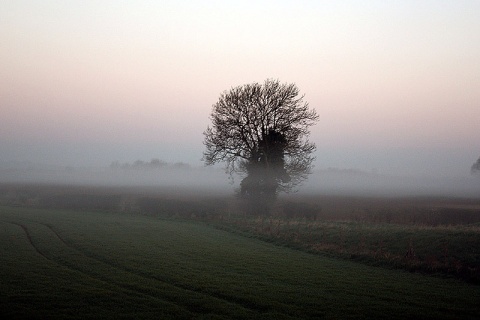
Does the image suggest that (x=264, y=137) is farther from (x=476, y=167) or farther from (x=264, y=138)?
(x=476, y=167)

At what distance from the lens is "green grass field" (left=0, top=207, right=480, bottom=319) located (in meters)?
10.5

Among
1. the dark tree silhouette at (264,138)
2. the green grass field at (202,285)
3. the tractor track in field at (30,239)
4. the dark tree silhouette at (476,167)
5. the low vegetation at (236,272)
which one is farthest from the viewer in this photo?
the dark tree silhouette at (476,167)

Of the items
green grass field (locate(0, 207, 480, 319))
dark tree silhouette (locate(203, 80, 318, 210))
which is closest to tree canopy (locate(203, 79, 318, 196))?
dark tree silhouette (locate(203, 80, 318, 210))

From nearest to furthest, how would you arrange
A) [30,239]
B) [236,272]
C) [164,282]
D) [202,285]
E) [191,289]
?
1. [191,289]
2. [202,285]
3. [164,282]
4. [236,272]
5. [30,239]

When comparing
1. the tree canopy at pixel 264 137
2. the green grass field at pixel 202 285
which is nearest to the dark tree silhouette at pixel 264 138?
the tree canopy at pixel 264 137

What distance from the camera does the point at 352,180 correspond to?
585 ft

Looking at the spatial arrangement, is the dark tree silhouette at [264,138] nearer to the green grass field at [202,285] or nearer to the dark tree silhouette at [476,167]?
the green grass field at [202,285]

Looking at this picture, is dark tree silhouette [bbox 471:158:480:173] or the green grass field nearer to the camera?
the green grass field

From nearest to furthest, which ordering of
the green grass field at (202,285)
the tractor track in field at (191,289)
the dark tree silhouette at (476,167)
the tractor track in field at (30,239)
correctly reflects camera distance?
the green grass field at (202,285) < the tractor track in field at (191,289) < the tractor track in field at (30,239) < the dark tree silhouette at (476,167)

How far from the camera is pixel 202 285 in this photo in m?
13.1

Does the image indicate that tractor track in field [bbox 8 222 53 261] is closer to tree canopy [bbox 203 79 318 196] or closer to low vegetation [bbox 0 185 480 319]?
low vegetation [bbox 0 185 480 319]

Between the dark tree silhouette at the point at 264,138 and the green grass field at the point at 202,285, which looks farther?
the dark tree silhouette at the point at 264,138

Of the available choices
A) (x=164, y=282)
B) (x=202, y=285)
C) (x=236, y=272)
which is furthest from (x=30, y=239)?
(x=202, y=285)

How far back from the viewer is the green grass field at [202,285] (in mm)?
10516
